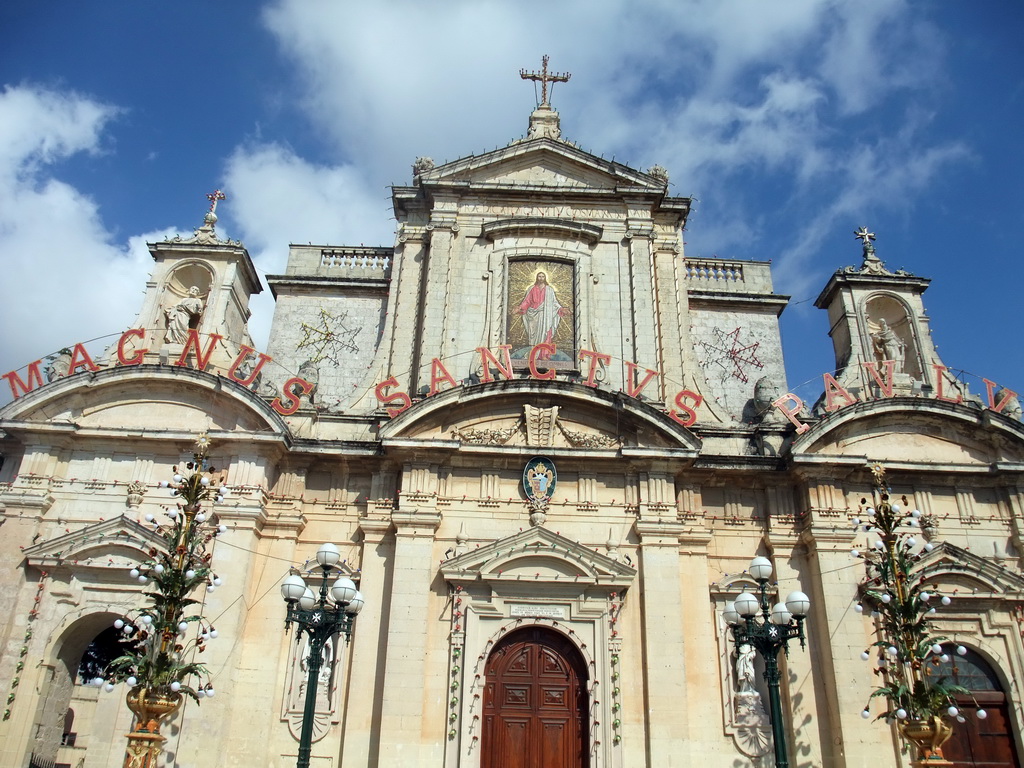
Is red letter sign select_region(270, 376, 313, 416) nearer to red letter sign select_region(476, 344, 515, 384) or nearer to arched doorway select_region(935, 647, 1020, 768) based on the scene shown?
red letter sign select_region(476, 344, 515, 384)

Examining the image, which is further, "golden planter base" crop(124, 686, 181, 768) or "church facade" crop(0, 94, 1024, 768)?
"church facade" crop(0, 94, 1024, 768)

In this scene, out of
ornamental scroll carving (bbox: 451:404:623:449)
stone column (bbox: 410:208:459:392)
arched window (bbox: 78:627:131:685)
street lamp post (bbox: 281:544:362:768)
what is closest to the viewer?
street lamp post (bbox: 281:544:362:768)

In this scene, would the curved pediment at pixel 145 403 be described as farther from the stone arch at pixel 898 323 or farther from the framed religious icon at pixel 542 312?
the stone arch at pixel 898 323

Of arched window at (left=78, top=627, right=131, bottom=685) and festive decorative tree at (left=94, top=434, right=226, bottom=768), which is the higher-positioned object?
arched window at (left=78, top=627, right=131, bottom=685)

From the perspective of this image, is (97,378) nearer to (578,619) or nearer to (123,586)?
(123,586)

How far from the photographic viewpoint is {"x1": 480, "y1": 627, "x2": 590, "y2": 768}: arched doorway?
15.2 metres

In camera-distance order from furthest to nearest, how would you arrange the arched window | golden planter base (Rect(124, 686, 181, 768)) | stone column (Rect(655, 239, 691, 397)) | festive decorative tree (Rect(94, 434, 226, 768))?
the arched window, stone column (Rect(655, 239, 691, 397)), festive decorative tree (Rect(94, 434, 226, 768)), golden planter base (Rect(124, 686, 181, 768))

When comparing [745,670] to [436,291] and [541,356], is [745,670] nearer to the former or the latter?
[541,356]

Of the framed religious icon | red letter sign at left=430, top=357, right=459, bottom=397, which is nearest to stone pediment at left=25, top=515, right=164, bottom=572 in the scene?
red letter sign at left=430, top=357, right=459, bottom=397

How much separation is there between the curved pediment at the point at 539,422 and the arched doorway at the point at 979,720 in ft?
21.2

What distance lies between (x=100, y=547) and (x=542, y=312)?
34.1 ft

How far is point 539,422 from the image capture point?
57.7 ft

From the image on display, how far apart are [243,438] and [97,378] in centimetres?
344

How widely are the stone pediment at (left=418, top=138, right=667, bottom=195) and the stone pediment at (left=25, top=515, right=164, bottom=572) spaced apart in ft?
35.0
